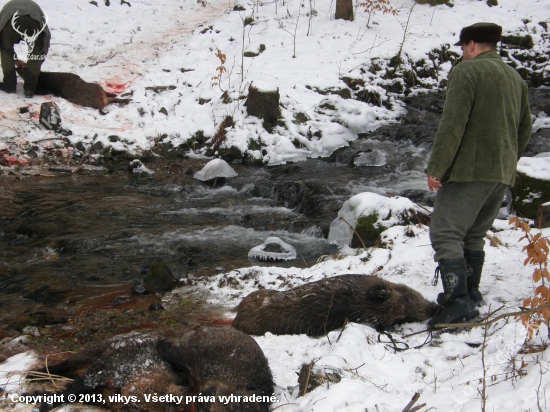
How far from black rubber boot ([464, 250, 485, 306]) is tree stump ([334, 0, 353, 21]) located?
15.0m

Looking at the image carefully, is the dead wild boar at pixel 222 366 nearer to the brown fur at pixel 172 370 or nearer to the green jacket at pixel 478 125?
the brown fur at pixel 172 370

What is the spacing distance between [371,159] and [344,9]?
8600mm

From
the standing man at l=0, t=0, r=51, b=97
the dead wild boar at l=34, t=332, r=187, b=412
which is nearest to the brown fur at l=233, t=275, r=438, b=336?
the dead wild boar at l=34, t=332, r=187, b=412

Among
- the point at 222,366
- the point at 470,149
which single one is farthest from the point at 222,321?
the point at 470,149

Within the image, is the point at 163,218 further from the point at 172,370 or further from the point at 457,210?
the point at 457,210

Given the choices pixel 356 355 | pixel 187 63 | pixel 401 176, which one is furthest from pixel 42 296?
pixel 187 63

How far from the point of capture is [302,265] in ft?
21.2

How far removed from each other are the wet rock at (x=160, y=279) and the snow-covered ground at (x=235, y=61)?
6067 millimetres

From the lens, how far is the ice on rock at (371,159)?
1073 centimetres

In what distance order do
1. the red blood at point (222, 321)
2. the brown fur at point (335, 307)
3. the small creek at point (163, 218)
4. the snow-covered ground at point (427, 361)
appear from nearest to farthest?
the snow-covered ground at point (427, 361)
the brown fur at point (335, 307)
the red blood at point (222, 321)
the small creek at point (163, 218)

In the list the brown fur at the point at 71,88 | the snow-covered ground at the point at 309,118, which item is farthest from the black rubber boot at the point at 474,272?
the brown fur at the point at 71,88

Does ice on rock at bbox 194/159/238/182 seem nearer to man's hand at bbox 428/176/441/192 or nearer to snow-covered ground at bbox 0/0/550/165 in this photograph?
snow-covered ground at bbox 0/0/550/165

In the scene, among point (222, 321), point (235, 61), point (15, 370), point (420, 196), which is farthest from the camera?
point (235, 61)

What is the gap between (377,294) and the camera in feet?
13.1
